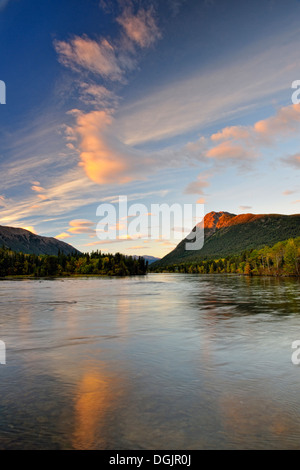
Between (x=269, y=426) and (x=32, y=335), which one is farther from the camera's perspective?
(x=32, y=335)

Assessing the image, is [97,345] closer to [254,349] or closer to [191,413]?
[254,349]

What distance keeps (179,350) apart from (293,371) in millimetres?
7305

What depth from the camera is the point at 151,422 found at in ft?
32.1

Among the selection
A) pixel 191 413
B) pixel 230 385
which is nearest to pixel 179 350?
pixel 230 385

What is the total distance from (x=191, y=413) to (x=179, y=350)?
1010 cm

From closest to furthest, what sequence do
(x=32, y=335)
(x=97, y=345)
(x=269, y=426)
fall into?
1. (x=269, y=426)
2. (x=97, y=345)
3. (x=32, y=335)
